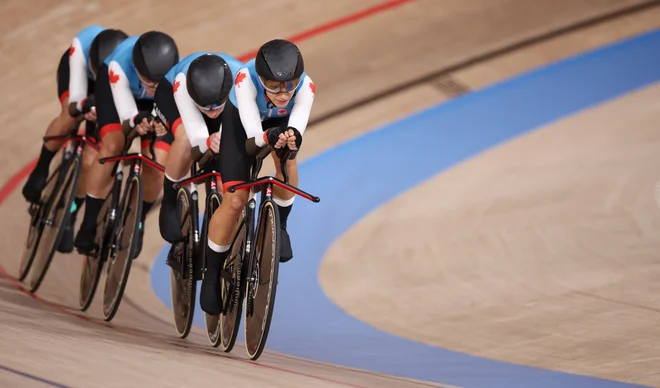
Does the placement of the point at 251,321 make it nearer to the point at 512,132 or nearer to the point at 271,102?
the point at 271,102

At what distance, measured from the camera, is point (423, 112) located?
7.85 metres

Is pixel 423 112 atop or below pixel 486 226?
atop

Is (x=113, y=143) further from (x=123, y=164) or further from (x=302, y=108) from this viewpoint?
(x=302, y=108)

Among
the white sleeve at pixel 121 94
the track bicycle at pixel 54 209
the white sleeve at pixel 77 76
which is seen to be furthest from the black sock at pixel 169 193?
the white sleeve at pixel 77 76

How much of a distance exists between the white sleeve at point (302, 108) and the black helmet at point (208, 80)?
493 millimetres

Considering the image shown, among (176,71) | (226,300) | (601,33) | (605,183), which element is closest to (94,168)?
(176,71)

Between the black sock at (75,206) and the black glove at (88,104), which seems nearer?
the black glove at (88,104)

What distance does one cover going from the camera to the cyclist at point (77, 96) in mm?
5297

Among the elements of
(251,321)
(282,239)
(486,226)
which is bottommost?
(251,321)

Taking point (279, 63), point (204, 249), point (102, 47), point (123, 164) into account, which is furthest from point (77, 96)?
point (279, 63)

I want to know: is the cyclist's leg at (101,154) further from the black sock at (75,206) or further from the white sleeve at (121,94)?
the black sock at (75,206)

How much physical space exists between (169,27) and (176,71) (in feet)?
12.9

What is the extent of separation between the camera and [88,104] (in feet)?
17.3

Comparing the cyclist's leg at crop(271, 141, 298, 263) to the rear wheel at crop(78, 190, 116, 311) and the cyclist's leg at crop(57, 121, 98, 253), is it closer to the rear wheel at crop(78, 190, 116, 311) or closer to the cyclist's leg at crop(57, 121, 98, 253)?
the rear wheel at crop(78, 190, 116, 311)
